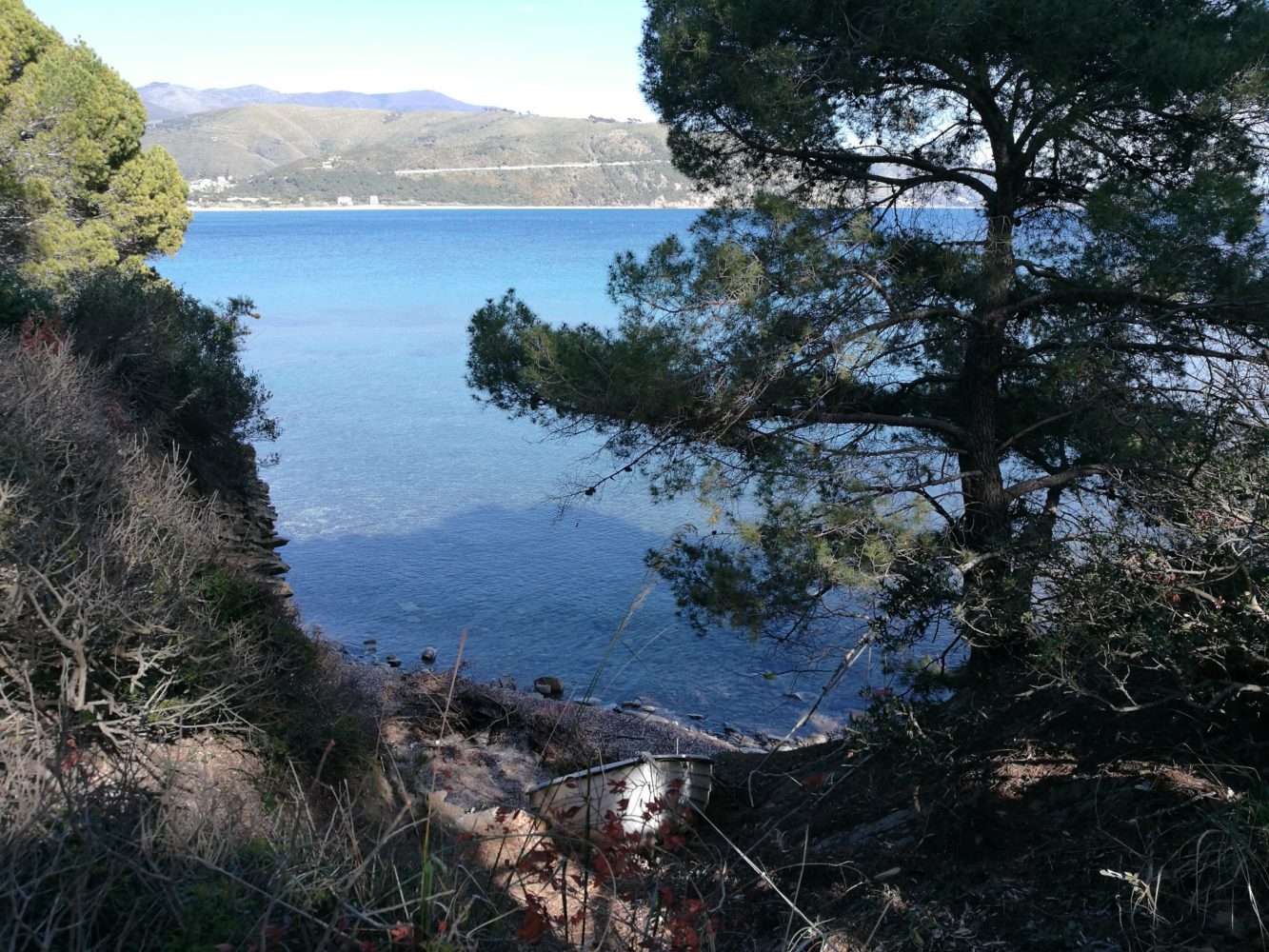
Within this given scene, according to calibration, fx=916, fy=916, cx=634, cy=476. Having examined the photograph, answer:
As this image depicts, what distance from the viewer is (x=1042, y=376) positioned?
27.9 feet

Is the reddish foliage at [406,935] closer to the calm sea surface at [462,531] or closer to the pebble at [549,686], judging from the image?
the calm sea surface at [462,531]

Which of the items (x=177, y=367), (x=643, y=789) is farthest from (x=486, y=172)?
(x=643, y=789)

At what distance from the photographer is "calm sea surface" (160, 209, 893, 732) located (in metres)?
14.8

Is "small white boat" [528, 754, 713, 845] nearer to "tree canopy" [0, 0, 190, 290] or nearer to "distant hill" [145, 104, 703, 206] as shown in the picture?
"tree canopy" [0, 0, 190, 290]

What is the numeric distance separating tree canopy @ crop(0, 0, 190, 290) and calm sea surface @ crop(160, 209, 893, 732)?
697 cm

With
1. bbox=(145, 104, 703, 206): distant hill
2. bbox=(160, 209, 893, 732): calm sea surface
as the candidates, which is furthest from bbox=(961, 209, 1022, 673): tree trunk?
bbox=(145, 104, 703, 206): distant hill

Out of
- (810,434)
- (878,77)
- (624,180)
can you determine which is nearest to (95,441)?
(810,434)

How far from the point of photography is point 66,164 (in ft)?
63.1

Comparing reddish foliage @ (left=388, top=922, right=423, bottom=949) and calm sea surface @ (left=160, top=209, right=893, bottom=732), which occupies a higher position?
reddish foliage @ (left=388, top=922, right=423, bottom=949)

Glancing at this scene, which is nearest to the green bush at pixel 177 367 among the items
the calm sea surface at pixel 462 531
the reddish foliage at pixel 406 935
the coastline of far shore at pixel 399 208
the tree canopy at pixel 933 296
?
the calm sea surface at pixel 462 531

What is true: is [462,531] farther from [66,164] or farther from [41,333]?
[66,164]

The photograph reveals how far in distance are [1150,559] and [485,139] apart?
200 meters

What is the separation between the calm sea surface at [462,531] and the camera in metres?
14.8

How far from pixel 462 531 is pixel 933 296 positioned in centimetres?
1462
